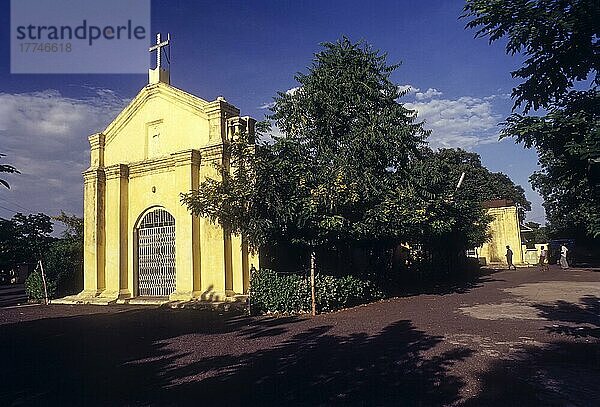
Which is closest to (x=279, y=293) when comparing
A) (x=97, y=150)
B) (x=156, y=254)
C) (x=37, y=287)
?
(x=156, y=254)

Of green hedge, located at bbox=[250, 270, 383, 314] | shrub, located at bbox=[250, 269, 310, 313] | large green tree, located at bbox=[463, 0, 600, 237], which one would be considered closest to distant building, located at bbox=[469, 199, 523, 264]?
green hedge, located at bbox=[250, 270, 383, 314]

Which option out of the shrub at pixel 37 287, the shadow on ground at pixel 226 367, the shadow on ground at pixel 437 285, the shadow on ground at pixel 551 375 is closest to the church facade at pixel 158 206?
the shrub at pixel 37 287

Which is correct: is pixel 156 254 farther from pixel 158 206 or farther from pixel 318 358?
pixel 318 358

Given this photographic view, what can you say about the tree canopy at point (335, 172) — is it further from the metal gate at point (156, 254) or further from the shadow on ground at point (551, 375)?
the shadow on ground at point (551, 375)

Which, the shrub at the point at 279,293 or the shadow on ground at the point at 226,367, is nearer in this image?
the shadow on ground at the point at 226,367

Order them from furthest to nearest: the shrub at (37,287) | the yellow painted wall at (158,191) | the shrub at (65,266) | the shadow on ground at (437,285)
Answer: the shrub at (65,266) < the shrub at (37,287) < the shadow on ground at (437,285) < the yellow painted wall at (158,191)

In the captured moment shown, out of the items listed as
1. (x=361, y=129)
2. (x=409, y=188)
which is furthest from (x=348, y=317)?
(x=361, y=129)

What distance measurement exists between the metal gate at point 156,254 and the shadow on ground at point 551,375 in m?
12.2

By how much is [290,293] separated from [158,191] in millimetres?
6960

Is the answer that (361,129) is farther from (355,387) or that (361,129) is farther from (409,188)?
(355,387)

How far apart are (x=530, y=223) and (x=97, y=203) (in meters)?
65.9

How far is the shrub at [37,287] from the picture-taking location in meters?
19.5

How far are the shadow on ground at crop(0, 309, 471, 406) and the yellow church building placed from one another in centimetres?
392

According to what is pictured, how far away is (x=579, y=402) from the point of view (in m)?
5.23
